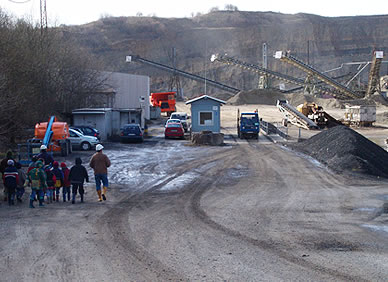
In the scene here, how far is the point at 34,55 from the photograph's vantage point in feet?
121

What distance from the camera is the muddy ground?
859cm

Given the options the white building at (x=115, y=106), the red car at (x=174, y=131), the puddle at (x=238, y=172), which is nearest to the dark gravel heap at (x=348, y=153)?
the puddle at (x=238, y=172)

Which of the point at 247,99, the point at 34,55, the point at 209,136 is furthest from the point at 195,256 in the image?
the point at 247,99

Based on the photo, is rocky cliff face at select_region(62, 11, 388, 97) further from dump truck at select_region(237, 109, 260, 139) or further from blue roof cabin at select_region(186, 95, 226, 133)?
dump truck at select_region(237, 109, 260, 139)

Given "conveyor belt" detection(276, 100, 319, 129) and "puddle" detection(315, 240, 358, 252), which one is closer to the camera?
"puddle" detection(315, 240, 358, 252)

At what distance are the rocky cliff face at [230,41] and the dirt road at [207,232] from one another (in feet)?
369

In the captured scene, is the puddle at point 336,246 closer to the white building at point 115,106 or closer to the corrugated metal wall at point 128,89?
the white building at point 115,106

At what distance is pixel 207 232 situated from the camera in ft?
37.1

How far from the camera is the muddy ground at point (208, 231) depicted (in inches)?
338

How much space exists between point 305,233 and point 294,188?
22.0 ft

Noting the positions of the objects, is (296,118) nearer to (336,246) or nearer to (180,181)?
(180,181)

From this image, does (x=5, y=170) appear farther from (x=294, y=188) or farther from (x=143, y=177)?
(x=294, y=188)

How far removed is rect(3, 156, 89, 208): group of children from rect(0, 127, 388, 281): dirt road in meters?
0.53

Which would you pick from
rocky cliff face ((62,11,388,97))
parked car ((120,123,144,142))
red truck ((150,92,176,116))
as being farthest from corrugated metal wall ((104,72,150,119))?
rocky cliff face ((62,11,388,97))
